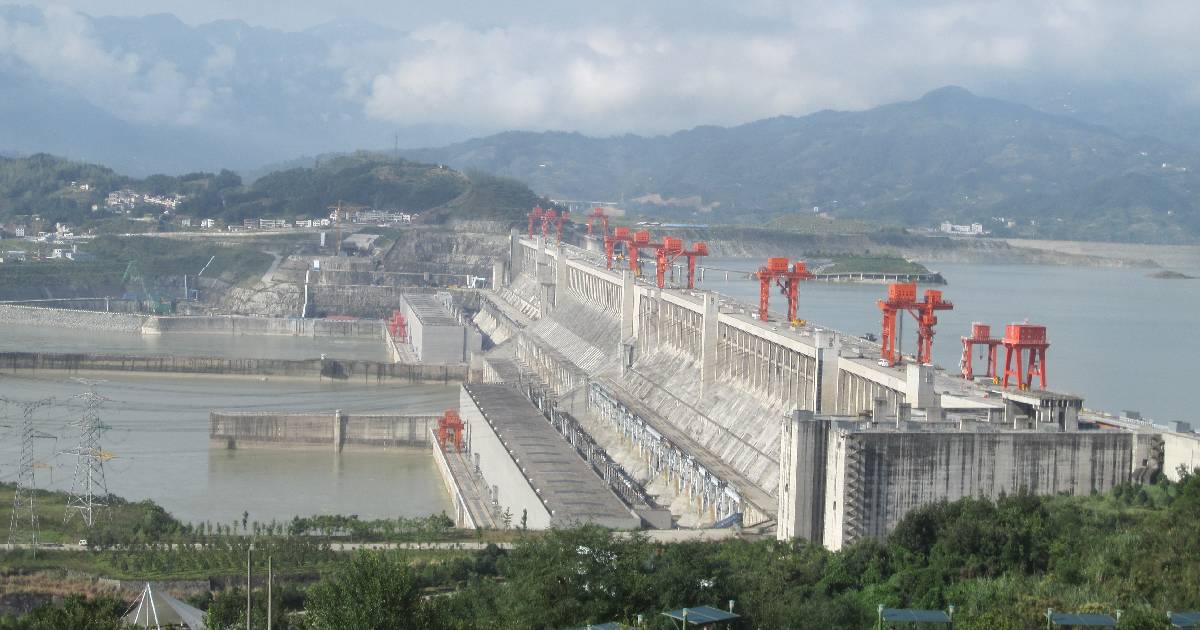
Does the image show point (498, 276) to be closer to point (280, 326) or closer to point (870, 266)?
point (280, 326)

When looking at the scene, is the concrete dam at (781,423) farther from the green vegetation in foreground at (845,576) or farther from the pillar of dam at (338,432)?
the pillar of dam at (338,432)

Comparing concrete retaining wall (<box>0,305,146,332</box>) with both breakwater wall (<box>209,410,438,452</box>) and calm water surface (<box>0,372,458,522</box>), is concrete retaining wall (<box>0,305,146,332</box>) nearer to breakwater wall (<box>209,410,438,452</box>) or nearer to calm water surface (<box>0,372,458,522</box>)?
calm water surface (<box>0,372,458,522</box>)

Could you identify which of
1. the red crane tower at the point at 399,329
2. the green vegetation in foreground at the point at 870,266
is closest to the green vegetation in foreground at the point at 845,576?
the red crane tower at the point at 399,329

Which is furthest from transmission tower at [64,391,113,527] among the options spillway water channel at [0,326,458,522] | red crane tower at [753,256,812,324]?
red crane tower at [753,256,812,324]

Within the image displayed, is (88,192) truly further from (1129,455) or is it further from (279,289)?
(1129,455)

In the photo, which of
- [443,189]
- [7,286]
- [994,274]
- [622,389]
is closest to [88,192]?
[443,189]

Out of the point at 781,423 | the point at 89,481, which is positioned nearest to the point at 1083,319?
the point at 781,423
